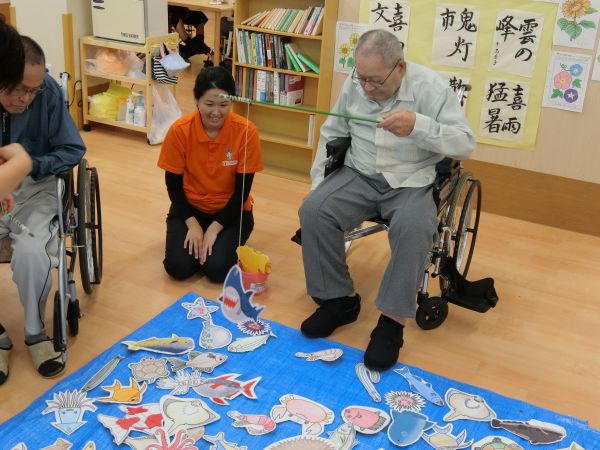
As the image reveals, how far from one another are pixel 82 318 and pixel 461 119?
5.22 ft

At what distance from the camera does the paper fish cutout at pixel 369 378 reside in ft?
7.18

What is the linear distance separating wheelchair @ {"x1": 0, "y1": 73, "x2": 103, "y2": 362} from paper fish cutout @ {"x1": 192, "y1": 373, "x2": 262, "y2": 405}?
47 centimetres

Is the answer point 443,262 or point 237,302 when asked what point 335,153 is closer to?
point 443,262

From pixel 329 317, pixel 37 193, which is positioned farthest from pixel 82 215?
pixel 329 317

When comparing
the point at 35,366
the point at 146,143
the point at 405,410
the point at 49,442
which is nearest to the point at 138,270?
the point at 35,366

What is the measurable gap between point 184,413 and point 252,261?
871 mm

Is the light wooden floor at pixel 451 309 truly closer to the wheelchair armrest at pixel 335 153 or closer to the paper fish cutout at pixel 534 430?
the paper fish cutout at pixel 534 430

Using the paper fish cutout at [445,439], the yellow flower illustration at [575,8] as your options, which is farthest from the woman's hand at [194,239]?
the yellow flower illustration at [575,8]

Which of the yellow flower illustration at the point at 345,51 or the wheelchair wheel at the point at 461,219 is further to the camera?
the yellow flower illustration at the point at 345,51

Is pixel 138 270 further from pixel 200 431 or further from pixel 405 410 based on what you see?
pixel 405 410

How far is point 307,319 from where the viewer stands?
2.53m

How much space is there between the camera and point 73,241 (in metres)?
2.42

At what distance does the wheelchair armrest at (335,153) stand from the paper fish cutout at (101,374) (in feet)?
3.52

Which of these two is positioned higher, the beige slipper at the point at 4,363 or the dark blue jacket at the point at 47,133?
the dark blue jacket at the point at 47,133
